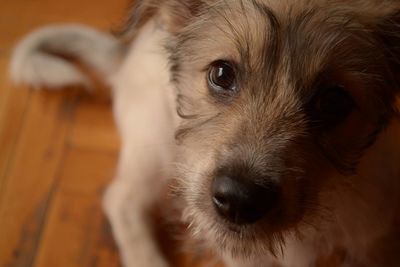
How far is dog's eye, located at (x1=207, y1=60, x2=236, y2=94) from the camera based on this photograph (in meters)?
1.20

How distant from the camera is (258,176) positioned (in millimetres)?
1061

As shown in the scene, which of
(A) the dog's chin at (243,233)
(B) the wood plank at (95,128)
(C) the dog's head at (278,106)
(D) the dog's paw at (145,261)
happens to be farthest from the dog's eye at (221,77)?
(B) the wood plank at (95,128)

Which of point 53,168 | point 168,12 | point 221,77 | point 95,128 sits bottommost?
point 53,168

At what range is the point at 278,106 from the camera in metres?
1.13

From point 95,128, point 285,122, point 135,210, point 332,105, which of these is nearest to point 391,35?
point 332,105

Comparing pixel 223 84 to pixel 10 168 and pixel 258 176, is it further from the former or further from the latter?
pixel 10 168

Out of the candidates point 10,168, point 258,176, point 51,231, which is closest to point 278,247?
point 258,176

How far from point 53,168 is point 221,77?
0.83 meters

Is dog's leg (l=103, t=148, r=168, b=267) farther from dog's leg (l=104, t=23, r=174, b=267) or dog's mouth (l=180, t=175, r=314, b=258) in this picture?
dog's mouth (l=180, t=175, r=314, b=258)

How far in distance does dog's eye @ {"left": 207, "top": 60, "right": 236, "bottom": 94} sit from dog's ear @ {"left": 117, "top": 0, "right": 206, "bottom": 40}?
140 mm

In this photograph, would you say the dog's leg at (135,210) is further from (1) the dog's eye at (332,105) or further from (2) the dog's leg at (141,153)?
(1) the dog's eye at (332,105)

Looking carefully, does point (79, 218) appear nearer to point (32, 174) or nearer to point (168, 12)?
point (32, 174)

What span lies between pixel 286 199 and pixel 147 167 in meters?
0.63

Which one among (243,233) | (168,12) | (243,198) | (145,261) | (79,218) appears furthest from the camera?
(79,218)
